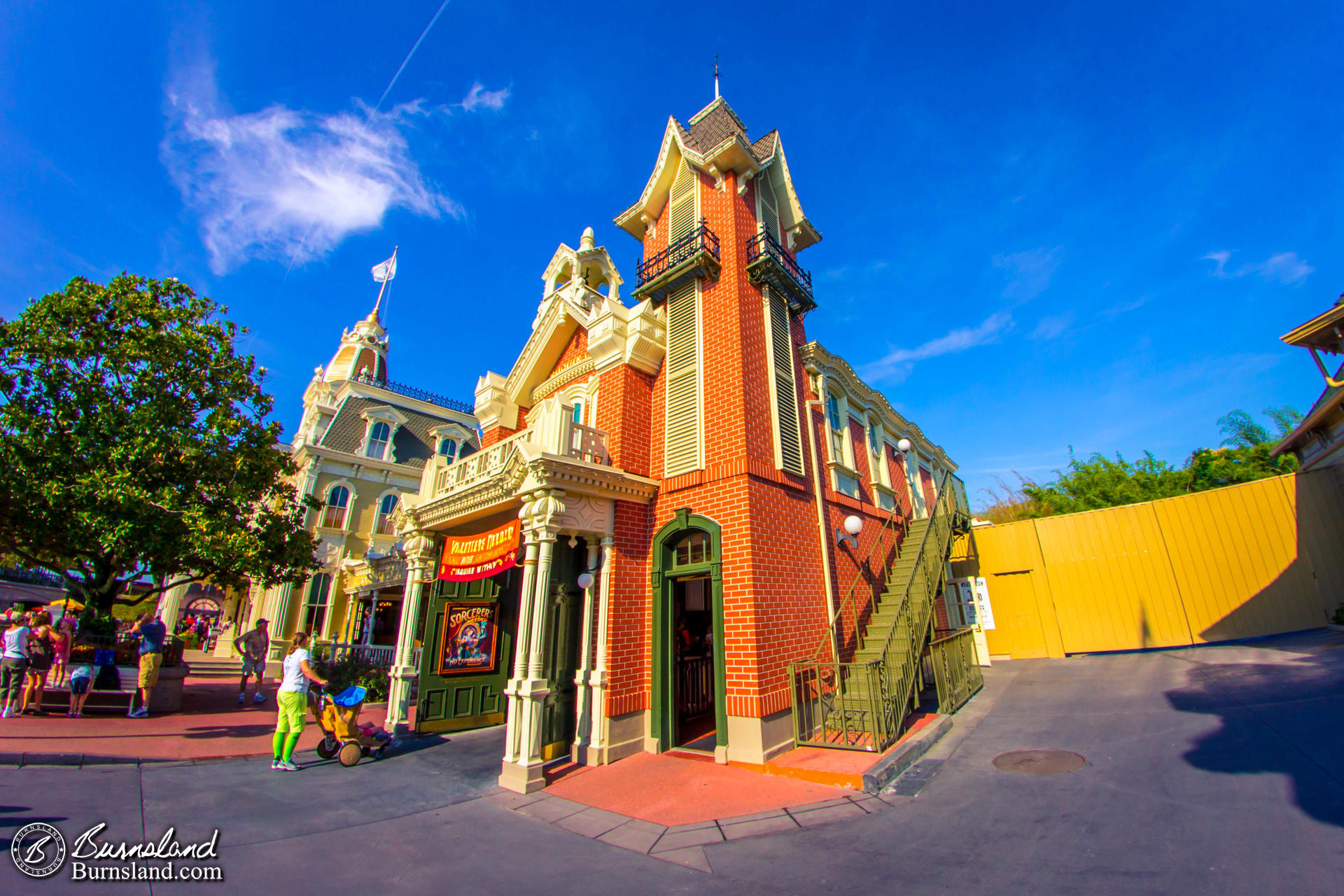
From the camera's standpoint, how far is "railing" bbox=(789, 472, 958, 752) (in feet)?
23.7

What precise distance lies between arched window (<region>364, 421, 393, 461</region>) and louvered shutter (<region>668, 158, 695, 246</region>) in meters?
20.8

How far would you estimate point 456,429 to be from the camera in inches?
1106

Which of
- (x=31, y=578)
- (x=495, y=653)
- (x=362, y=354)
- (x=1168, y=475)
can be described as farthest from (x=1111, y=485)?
(x=31, y=578)

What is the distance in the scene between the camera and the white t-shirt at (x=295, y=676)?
7457 mm

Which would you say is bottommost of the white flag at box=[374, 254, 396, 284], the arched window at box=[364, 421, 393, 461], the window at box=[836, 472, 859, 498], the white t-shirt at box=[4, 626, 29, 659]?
the white t-shirt at box=[4, 626, 29, 659]

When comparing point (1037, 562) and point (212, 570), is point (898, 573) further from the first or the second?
point (212, 570)

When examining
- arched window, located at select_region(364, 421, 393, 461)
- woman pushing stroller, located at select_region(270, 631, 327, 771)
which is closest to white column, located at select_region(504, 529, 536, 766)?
woman pushing stroller, located at select_region(270, 631, 327, 771)

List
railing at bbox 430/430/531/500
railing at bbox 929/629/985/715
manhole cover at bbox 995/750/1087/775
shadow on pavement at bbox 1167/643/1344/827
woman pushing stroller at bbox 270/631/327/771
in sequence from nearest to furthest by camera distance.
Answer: shadow on pavement at bbox 1167/643/1344/827
manhole cover at bbox 995/750/1087/775
woman pushing stroller at bbox 270/631/327/771
railing at bbox 929/629/985/715
railing at bbox 430/430/531/500

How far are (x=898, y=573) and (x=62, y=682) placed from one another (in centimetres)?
1864

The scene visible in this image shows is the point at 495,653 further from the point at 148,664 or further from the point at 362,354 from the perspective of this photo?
the point at 362,354

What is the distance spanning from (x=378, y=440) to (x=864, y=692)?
2593 cm

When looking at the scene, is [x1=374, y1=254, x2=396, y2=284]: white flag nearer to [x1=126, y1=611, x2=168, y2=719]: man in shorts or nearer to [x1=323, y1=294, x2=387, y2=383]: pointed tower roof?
[x1=323, y1=294, x2=387, y2=383]: pointed tower roof

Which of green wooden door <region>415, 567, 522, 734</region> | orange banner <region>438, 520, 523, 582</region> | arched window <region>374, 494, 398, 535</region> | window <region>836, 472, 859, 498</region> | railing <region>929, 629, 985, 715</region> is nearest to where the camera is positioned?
orange banner <region>438, 520, 523, 582</region>

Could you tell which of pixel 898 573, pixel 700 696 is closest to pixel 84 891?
pixel 700 696
